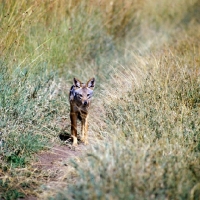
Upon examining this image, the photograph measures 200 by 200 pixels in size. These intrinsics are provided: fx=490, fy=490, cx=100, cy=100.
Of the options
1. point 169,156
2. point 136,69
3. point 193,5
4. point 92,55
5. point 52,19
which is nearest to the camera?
point 169,156

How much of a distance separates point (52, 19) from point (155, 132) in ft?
12.8

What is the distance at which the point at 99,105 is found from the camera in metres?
7.38

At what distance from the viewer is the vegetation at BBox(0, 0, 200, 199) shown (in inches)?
161

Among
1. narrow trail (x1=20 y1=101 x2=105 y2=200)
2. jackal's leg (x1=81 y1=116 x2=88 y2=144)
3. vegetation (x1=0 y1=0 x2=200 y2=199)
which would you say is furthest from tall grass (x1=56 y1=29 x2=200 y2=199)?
jackal's leg (x1=81 y1=116 x2=88 y2=144)

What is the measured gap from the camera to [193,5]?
50.2 feet

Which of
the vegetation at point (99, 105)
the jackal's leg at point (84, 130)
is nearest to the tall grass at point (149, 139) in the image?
the vegetation at point (99, 105)

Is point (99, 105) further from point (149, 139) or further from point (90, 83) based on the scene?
point (149, 139)

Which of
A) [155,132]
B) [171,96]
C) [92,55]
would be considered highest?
[92,55]

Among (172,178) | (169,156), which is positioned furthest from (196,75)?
(172,178)

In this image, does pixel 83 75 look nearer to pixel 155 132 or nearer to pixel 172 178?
pixel 155 132

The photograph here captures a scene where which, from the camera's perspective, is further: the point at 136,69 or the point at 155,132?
the point at 136,69

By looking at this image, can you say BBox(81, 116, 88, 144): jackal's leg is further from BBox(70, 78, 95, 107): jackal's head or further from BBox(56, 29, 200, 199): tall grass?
BBox(56, 29, 200, 199): tall grass

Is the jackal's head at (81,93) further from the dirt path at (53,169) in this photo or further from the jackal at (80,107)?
the dirt path at (53,169)

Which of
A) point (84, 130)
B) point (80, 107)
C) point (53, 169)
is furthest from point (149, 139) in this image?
point (80, 107)
